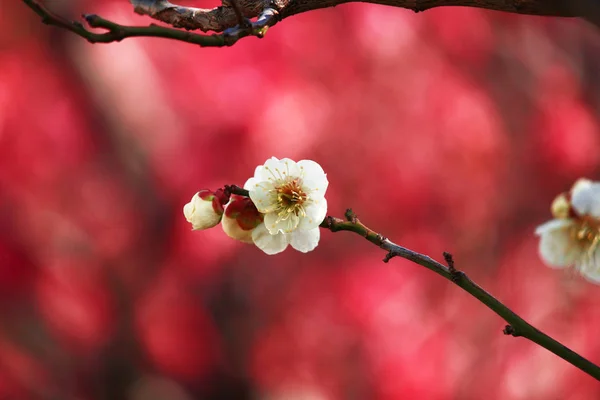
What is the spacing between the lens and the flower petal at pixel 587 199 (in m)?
0.51

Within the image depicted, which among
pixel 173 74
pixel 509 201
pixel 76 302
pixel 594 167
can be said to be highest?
pixel 594 167

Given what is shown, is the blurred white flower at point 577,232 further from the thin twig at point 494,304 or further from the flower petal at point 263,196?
the flower petal at point 263,196

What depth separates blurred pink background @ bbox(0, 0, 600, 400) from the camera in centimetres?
169

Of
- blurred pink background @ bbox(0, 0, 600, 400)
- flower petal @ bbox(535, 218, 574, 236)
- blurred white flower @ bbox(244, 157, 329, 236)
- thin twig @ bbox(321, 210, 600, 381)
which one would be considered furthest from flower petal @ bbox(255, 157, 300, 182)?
blurred pink background @ bbox(0, 0, 600, 400)

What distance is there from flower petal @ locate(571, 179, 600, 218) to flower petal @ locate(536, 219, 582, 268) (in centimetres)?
2

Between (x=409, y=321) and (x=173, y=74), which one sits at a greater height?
(x=173, y=74)

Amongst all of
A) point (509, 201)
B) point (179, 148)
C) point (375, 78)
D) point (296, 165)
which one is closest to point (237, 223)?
point (296, 165)

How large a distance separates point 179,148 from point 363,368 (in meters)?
0.74

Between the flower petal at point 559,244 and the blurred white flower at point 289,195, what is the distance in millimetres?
187

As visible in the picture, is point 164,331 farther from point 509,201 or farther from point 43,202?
point 509,201

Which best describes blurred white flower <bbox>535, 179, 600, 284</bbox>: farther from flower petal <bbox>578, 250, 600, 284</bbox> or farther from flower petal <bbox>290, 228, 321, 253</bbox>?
flower petal <bbox>290, 228, 321, 253</bbox>

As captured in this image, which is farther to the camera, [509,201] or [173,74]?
[509,201]

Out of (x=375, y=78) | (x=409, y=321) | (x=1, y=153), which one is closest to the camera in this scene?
(x=1, y=153)

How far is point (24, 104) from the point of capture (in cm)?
169
